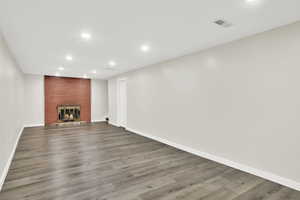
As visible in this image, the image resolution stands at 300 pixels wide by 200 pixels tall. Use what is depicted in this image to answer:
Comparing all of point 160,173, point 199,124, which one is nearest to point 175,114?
point 199,124

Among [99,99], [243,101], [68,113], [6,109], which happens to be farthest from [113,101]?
[243,101]

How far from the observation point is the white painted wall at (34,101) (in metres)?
7.14

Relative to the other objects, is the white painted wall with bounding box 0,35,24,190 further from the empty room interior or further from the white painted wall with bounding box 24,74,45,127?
the white painted wall with bounding box 24,74,45,127

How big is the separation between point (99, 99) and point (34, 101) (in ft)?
9.77

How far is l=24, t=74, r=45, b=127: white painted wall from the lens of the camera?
7137mm

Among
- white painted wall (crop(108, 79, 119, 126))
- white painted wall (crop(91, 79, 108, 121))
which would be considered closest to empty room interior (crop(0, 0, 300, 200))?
white painted wall (crop(108, 79, 119, 126))

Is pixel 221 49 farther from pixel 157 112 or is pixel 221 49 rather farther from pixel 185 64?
pixel 157 112

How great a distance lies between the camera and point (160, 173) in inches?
110

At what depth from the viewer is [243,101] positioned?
9.41 feet

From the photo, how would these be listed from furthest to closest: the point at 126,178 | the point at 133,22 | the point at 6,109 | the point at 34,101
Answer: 1. the point at 34,101
2. the point at 6,109
3. the point at 126,178
4. the point at 133,22

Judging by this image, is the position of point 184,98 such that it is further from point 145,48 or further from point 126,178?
point 126,178

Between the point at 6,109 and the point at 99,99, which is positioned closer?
the point at 6,109

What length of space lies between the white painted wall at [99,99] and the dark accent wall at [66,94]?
21 centimetres

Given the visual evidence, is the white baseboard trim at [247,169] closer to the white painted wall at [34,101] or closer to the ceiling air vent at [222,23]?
the ceiling air vent at [222,23]
